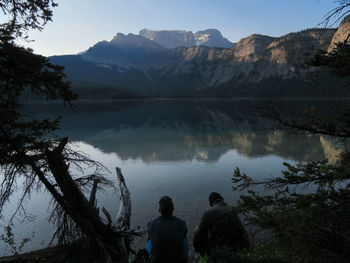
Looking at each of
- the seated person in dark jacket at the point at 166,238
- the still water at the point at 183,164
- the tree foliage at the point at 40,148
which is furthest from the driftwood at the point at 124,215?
the seated person in dark jacket at the point at 166,238

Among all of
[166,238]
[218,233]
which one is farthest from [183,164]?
[166,238]

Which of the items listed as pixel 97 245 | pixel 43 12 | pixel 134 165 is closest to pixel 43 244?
pixel 97 245

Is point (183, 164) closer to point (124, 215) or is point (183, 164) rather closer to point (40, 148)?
point (124, 215)

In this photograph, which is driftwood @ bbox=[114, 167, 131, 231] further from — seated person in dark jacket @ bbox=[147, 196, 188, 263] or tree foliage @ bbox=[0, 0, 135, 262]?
seated person in dark jacket @ bbox=[147, 196, 188, 263]

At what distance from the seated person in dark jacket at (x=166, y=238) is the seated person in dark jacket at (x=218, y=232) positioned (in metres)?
0.87

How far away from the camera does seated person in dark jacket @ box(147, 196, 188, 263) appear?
199 inches

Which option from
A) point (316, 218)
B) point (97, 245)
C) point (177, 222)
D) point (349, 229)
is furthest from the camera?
point (97, 245)

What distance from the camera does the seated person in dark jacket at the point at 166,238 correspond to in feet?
16.6

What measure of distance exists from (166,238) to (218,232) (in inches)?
52.6

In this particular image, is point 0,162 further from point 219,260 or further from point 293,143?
point 293,143

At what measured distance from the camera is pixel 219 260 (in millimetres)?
3867

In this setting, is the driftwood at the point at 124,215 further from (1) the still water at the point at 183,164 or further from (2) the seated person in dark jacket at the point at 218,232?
(2) the seated person in dark jacket at the point at 218,232

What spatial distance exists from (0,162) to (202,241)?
4.52 meters

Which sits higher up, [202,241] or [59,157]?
[59,157]
